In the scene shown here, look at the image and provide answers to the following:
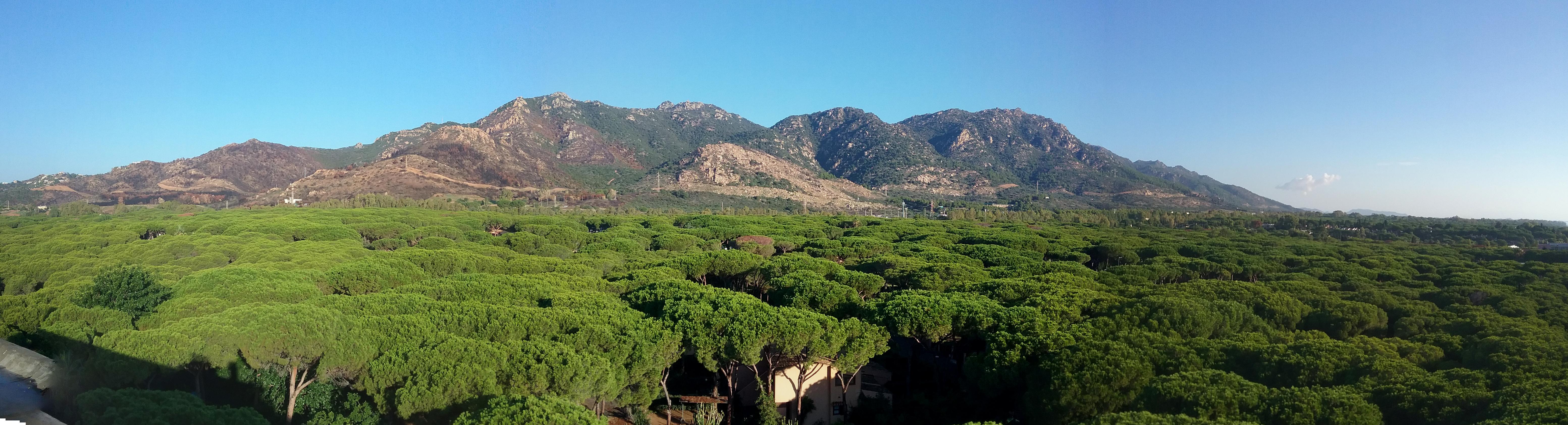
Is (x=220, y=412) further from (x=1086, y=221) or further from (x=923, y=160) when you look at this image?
(x=923, y=160)


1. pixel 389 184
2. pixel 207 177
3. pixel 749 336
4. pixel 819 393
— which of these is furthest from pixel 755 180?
pixel 749 336

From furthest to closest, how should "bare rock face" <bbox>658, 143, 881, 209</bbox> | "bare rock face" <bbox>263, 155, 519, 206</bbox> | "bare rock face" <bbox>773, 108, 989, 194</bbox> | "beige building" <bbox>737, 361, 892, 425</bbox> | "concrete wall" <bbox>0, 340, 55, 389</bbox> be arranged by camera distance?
"bare rock face" <bbox>773, 108, 989, 194</bbox> → "bare rock face" <bbox>658, 143, 881, 209</bbox> → "bare rock face" <bbox>263, 155, 519, 206</bbox> → "beige building" <bbox>737, 361, 892, 425</bbox> → "concrete wall" <bbox>0, 340, 55, 389</bbox>

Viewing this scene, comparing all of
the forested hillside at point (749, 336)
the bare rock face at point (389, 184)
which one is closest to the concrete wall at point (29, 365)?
the forested hillside at point (749, 336)

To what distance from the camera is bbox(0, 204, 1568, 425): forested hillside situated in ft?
45.9

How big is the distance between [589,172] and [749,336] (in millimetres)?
138362

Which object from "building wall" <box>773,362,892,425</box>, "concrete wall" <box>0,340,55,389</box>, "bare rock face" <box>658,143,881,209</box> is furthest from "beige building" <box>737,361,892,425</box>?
"bare rock face" <box>658,143,881,209</box>

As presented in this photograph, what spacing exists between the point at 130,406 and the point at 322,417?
346cm

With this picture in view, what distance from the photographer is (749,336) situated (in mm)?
17812

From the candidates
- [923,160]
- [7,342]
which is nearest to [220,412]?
[7,342]

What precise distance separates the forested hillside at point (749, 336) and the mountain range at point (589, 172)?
263 ft

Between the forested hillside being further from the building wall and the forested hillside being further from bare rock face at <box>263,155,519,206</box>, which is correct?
bare rock face at <box>263,155,519,206</box>

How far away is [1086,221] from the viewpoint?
305 ft

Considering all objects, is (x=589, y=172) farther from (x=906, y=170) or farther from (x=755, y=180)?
(x=906, y=170)

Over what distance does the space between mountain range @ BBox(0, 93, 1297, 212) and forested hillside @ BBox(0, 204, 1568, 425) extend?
8002cm
